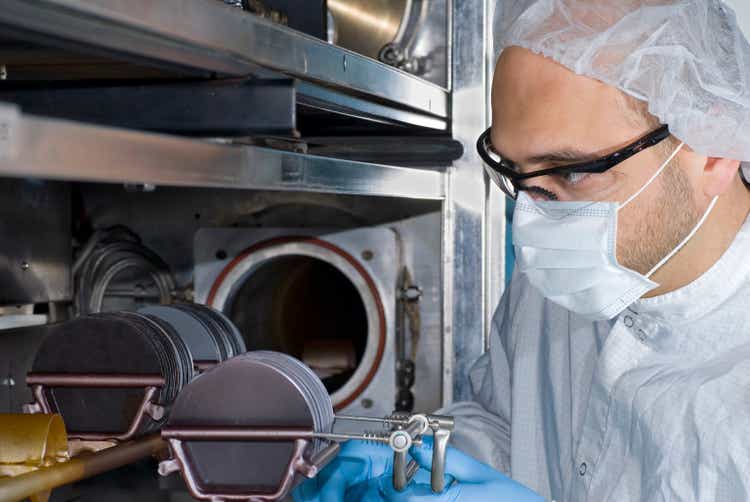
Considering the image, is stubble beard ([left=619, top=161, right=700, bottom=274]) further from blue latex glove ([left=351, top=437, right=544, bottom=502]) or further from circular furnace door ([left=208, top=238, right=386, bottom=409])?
circular furnace door ([left=208, top=238, right=386, bottom=409])

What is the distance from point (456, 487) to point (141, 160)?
2.25 feet

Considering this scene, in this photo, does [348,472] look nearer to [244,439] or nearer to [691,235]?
[244,439]

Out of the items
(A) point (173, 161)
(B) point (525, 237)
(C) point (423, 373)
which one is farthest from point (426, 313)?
(A) point (173, 161)

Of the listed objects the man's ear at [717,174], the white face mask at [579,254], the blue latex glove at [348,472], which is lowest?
the blue latex glove at [348,472]

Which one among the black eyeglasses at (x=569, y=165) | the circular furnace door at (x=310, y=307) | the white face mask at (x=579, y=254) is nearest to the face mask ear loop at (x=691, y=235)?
the white face mask at (x=579, y=254)

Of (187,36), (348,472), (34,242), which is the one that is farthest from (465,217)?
(187,36)

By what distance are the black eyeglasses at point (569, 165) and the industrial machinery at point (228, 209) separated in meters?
0.15

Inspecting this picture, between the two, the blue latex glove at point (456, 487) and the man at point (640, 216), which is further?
the man at point (640, 216)

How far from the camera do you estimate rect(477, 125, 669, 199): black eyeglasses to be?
1.33 m

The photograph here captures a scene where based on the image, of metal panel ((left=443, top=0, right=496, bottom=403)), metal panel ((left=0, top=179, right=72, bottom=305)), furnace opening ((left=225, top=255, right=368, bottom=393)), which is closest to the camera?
metal panel ((left=0, top=179, right=72, bottom=305))

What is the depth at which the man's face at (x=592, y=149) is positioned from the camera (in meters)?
1.35

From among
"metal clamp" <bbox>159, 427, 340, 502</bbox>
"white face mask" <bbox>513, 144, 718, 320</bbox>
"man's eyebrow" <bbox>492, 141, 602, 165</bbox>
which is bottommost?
"metal clamp" <bbox>159, 427, 340, 502</bbox>

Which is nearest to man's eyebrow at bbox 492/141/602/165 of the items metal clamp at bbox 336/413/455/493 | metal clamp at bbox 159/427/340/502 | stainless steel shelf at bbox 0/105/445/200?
stainless steel shelf at bbox 0/105/445/200

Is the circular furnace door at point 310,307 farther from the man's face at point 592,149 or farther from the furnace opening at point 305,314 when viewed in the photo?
the man's face at point 592,149
